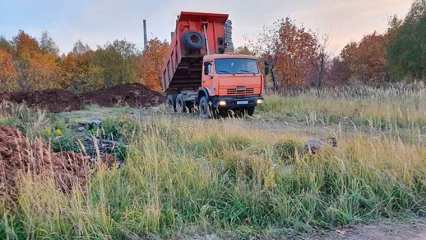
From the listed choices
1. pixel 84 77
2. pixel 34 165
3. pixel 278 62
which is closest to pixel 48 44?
pixel 84 77

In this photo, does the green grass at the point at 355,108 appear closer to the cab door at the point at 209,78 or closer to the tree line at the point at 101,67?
the cab door at the point at 209,78

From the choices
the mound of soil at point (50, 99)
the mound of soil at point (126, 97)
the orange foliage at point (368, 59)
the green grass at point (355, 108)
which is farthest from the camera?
the orange foliage at point (368, 59)

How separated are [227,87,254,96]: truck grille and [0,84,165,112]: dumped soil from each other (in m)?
9.23

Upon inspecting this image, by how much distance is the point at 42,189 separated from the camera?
3926mm

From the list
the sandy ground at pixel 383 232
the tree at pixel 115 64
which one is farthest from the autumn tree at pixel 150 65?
the sandy ground at pixel 383 232

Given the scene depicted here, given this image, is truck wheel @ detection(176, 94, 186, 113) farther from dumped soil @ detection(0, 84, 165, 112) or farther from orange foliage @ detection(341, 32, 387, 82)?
orange foliage @ detection(341, 32, 387, 82)

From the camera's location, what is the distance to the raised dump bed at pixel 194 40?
16.5 meters

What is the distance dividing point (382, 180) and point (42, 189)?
376cm

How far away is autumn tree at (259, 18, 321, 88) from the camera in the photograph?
2919 cm

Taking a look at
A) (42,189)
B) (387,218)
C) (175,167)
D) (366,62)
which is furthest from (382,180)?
(366,62)

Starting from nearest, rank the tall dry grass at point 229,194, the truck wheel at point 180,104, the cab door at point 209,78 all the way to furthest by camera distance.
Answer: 1. the tall dry grass at point 229,194
2. the cab door at point 209,78
3. the truck wheel at point 180,104

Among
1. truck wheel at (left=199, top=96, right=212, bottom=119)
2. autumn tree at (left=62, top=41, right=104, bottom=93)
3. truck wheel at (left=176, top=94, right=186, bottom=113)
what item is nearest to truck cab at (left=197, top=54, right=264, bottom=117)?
truck wheel at (left=199, top=96, right=212, bottom=119)

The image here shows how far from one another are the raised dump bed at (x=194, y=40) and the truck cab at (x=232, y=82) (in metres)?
1.63

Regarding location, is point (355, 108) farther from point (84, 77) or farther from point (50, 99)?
point (84, 77)
